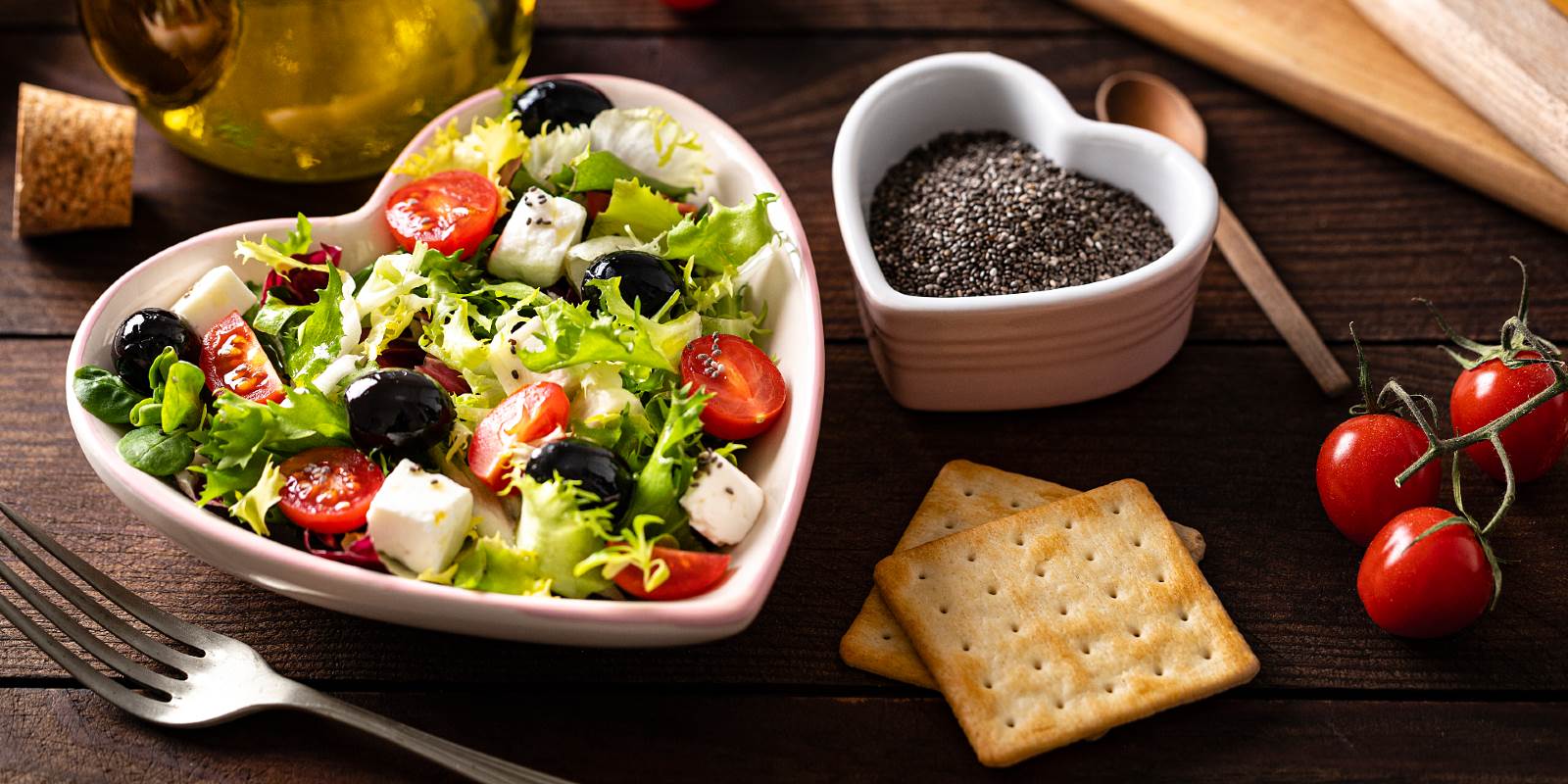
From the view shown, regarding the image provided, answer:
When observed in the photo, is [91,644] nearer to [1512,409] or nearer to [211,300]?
[211,300]

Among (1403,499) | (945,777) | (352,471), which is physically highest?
(352,471)

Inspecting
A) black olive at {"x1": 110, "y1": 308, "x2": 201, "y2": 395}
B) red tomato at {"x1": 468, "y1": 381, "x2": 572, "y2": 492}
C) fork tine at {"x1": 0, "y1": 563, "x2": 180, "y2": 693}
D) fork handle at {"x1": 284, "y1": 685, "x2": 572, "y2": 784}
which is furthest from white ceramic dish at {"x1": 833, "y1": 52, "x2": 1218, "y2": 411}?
fork tine at {"x1": 0, "y1": 563, "x2": 180, "y2": 693}

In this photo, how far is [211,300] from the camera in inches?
56.5

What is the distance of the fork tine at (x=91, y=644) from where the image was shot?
4.36 ft

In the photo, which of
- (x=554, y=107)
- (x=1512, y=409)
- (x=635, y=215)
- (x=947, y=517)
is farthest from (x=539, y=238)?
(x=1512, y=409)

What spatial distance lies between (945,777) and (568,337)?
1.94 feet

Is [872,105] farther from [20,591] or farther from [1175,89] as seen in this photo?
[20,591]

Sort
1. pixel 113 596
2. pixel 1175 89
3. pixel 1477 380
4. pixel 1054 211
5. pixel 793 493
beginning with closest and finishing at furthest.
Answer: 1. pixel 793 493
2. pixel 113 596
3. pixel 1477 380
4. pixel 1054 211
5. pixel 1175 89

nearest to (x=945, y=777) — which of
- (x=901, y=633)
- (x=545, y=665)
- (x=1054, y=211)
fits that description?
(x=901, y=633)

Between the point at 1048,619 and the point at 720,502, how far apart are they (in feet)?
1.31

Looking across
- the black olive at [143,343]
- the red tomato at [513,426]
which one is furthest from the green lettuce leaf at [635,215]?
the black olive at [143,343]

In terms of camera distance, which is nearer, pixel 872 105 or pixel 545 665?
pixel 545 665

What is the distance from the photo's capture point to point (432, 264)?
4.85 feet

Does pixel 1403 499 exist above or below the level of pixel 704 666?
above
